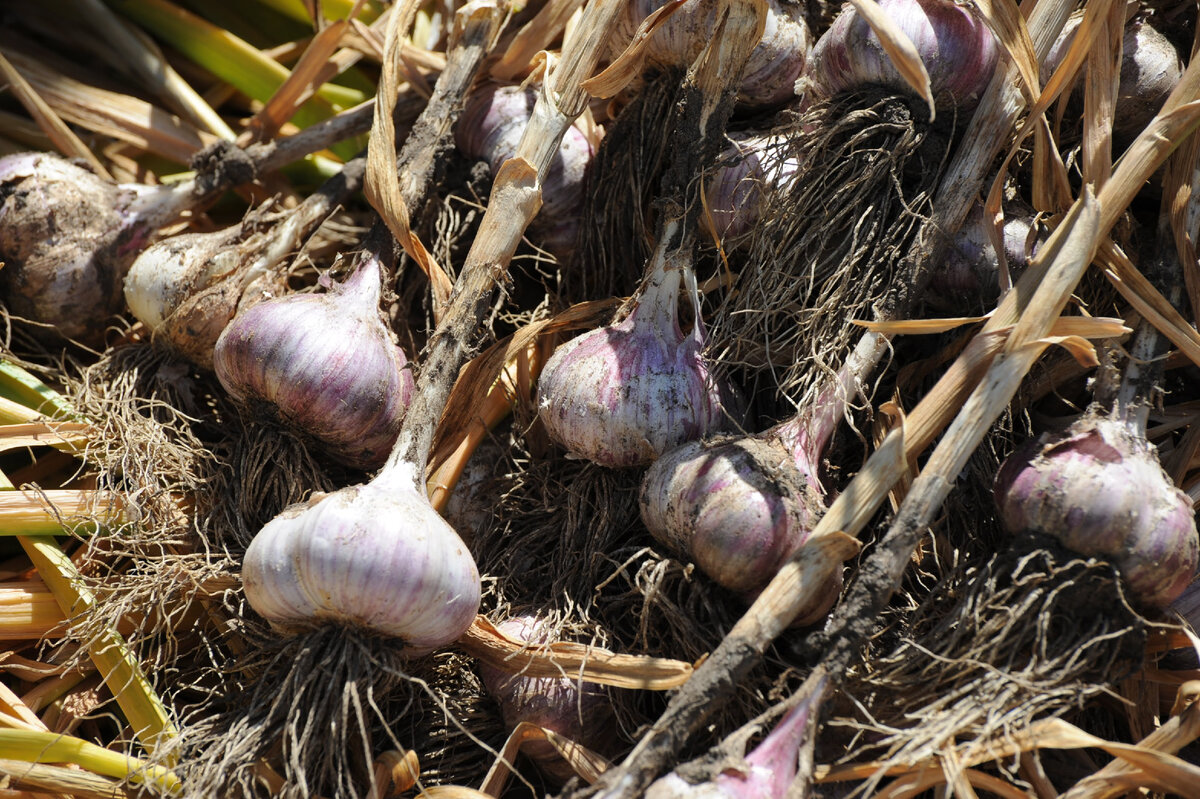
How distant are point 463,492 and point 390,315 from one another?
286 millimetres

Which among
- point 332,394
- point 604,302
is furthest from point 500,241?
Result: point 332,394

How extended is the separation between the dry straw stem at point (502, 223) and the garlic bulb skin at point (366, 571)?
0.47ft

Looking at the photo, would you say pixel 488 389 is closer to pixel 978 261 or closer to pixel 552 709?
pixel 552 709

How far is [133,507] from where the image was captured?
130cm

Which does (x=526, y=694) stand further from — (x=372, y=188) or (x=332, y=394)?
(x=372, y=188)

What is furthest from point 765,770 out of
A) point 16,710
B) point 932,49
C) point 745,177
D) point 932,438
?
point 16,710

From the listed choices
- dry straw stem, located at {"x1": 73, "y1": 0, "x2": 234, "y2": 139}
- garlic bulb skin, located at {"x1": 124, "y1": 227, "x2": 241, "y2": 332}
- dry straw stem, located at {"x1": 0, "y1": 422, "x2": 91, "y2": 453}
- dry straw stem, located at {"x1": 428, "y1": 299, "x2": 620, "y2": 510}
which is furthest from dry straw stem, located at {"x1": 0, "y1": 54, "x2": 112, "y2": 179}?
dry straw stem, located at {"x1": 428, "y1": 299, "x2": 620, "y2": 510}

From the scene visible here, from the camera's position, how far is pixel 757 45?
1.30m

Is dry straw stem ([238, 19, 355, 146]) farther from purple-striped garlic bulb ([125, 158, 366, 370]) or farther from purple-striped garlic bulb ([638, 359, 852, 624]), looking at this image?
purple-striped garlic bulb ([638, 359, 852, 624])

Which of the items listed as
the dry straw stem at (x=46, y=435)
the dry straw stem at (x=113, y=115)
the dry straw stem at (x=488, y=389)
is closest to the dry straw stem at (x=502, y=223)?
the dry straw stem at (x=488, y=389)

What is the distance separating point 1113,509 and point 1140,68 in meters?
0.64

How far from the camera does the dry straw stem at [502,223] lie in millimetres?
1246

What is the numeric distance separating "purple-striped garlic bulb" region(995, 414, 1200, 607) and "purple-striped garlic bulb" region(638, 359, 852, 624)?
23cm

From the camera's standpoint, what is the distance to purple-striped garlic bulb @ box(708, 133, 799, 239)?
1294mm
